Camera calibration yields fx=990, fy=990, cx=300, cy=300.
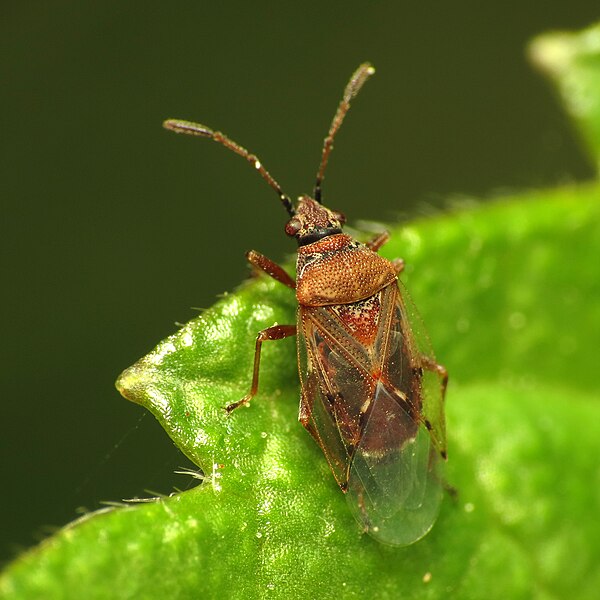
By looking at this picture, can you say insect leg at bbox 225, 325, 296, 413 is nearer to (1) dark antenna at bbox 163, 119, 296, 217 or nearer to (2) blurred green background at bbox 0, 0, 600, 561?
(1) dark antenna at bbox 163, 119, 296, 217

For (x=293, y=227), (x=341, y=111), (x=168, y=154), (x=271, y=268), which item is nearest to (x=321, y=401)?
(x=271, y=268)

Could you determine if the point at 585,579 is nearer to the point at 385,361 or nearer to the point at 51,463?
the point at 385,361

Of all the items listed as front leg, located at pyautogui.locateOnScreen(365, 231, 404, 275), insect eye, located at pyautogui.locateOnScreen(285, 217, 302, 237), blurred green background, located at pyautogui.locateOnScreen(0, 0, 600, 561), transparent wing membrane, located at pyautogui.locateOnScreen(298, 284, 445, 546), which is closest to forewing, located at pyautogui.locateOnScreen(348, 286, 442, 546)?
transparent wing membrane, located at pyautogui.locateOnScreen(298, 284, 445, 546)

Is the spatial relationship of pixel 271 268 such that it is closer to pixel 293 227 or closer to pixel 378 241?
pixel 293 227

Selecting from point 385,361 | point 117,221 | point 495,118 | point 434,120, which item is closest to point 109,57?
point 117,221

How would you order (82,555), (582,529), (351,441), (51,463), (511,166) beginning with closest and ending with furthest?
(82,555) → (351,441) → (582,529) → (51,463) → (511,166)

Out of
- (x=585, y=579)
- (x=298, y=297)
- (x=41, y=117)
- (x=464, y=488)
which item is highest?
(x=41, y=117)

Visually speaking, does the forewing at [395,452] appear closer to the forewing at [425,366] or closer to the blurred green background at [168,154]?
the forewing at [425,366]
